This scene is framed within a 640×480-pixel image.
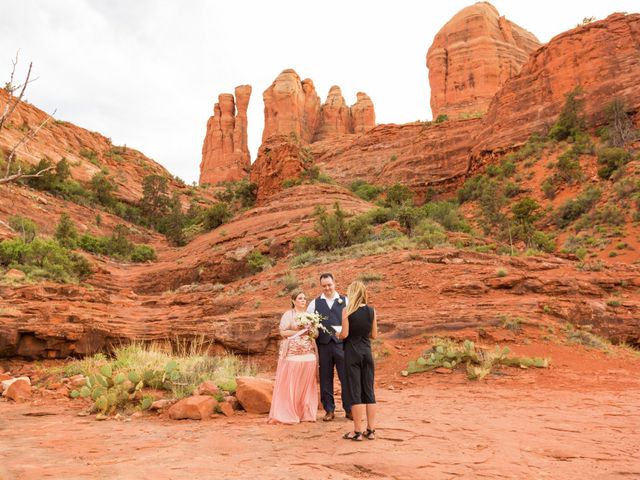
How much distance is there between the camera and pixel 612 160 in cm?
2867

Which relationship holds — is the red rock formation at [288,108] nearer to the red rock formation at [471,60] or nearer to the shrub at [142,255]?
the red rock formation at [471,60]

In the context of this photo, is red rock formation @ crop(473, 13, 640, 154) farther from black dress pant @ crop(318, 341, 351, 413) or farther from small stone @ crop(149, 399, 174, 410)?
small stone @ crop(149, 399, 174, 410)

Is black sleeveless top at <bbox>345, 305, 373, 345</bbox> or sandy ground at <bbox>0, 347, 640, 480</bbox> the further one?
black sleeveless top at <bbox>345, 305, 373, 345</bbox>

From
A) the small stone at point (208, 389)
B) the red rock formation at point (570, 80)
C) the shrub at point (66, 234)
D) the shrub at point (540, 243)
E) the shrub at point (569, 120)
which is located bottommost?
the small stone at point (208, 389)

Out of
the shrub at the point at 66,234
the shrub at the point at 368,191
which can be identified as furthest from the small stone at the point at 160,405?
the shrub at the point at 368,191

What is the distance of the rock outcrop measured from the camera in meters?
81.8

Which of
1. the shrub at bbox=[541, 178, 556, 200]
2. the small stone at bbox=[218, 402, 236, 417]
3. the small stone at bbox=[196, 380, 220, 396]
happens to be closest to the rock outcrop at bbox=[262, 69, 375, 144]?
the shrub at bbox=[541, 178, 556, 200]

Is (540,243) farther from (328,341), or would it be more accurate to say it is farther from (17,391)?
(17,391)

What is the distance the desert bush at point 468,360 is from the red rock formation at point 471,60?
64565 mm

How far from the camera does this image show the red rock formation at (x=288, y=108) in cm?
8144

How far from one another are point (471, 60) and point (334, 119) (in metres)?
26.9

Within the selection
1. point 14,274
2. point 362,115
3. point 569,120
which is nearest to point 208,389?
point 14,274

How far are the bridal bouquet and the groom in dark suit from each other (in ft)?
0.40

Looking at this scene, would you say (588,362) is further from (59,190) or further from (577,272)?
(59,190)
